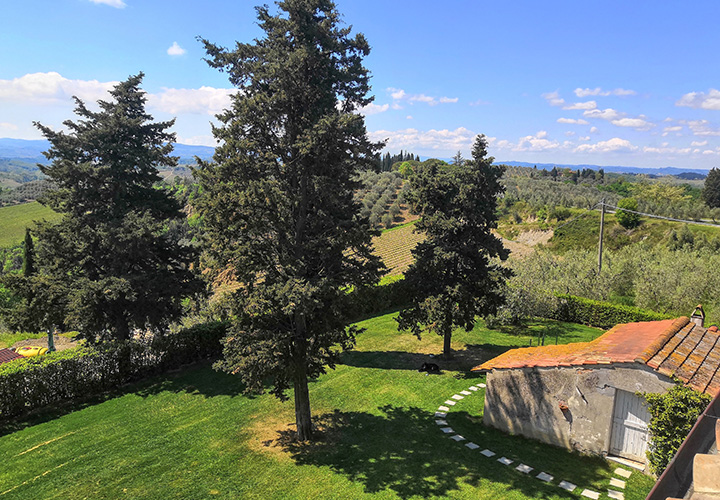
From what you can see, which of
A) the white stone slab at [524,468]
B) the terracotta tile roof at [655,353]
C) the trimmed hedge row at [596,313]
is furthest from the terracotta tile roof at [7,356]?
the trimmed hedge row at [596,313]

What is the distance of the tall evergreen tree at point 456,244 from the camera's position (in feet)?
55.2

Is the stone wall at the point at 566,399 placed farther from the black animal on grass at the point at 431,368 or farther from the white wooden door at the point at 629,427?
the black animal on grass at the point at 431,368

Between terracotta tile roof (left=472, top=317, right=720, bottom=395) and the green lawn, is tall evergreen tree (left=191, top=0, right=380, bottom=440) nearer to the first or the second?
terracotta tile roof (left=472, top=317, right=720, bottom=395)

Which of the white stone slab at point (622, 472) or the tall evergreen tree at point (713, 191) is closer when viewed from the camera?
the white stone slab at point (622, 472)

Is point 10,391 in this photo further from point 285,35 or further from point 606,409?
point 606,409

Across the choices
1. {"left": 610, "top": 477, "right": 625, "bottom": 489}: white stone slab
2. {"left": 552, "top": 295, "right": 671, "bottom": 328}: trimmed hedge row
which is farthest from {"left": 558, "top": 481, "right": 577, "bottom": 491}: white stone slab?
{"left": 552, "top": 295, "right": 671, "bottom": 328}: trimmed hedge row

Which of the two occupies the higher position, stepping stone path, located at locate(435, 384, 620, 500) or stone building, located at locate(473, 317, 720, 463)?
stone building, located at locate(473, 317, 720, 463)

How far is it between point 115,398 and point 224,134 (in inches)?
458

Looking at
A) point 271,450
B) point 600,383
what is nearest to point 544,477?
point 600,383

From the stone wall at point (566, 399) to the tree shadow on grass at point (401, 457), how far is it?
43.0 inches

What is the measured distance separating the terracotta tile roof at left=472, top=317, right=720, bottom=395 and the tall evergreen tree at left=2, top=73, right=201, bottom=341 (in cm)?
1419

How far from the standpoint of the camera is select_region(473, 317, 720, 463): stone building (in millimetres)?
9938

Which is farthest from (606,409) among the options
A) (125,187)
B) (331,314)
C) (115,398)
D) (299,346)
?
(125,187)

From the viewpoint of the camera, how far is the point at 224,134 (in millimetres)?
11141
